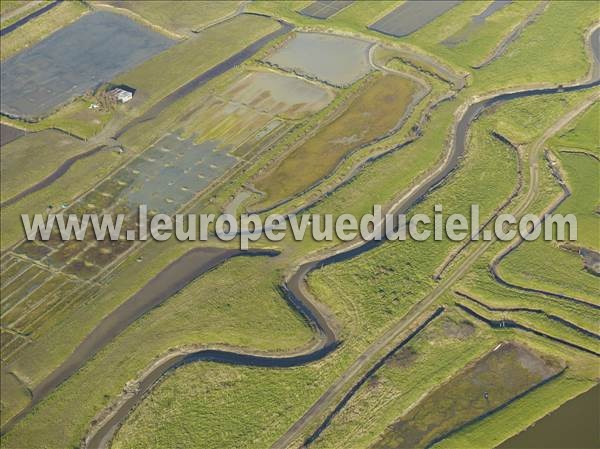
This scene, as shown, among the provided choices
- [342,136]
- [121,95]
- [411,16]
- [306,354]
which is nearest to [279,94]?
[342,136]

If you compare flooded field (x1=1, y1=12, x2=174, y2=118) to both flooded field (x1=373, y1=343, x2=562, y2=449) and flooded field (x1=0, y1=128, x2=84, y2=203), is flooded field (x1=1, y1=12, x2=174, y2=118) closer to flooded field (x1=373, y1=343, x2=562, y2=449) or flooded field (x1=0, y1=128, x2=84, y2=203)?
flooded field (x1=0, y1=128, x2=84, y2=203)

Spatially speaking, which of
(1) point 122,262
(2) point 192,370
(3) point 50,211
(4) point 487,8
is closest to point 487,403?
Result: (2) point 192,370

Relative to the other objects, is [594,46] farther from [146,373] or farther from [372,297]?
[146,373]

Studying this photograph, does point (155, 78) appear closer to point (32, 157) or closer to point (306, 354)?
point (32, 157)

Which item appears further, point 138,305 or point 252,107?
point 252,107

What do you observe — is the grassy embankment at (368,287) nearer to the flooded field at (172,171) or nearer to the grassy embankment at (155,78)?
the flooded field at (172,171)

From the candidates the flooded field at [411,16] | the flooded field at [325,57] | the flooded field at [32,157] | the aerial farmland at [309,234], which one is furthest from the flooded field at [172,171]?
the flooded field at [411,16]
